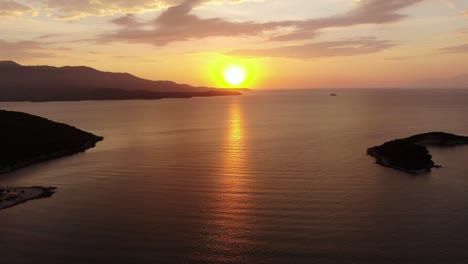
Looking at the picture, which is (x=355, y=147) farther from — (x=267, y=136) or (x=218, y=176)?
(x=218, y=176)

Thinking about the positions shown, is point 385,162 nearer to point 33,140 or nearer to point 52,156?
point 52,156

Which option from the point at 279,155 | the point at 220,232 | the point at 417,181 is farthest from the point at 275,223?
the point at 279,155

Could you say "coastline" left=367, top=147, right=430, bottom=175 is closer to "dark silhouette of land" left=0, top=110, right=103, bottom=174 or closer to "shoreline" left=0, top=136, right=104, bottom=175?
"shoreline" left=0, top=136, right=104, bottom=175

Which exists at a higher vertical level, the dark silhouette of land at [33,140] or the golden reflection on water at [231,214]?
the dark silhouette of land at [33,140]

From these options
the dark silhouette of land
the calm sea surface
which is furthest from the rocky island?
the calm sea surface

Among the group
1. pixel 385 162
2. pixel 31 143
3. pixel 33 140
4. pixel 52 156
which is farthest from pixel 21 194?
pixel 385 162

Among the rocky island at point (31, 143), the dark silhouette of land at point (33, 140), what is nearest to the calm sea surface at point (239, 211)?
the rocky island at point (31, 143)

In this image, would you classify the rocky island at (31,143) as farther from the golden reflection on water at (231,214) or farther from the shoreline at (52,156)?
the golden reflection on water at (231,214)

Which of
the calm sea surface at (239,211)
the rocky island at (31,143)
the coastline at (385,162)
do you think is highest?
the rocky island at (31,143)
